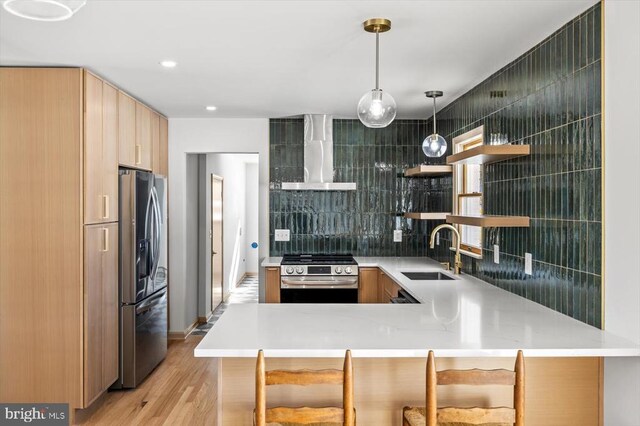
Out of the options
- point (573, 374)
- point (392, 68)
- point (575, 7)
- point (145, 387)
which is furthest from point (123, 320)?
point (575, 7)

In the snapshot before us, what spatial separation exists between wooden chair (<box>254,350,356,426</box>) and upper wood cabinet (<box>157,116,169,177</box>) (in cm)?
344

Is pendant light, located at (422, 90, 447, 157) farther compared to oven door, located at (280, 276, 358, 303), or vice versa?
oven door, located at (280, 276, 358, 303)

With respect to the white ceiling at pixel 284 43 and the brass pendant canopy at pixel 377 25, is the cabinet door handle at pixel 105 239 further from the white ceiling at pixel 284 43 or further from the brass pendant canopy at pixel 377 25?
the brass pendant canopy at pixel 377 25

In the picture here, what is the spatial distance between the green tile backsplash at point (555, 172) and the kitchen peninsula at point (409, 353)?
25 centimetres

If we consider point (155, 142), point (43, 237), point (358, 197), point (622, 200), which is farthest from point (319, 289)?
point (622, 200)

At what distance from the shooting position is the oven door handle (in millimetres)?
4512

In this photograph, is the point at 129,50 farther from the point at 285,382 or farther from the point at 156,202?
the point at 285,382

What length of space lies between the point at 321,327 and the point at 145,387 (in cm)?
233

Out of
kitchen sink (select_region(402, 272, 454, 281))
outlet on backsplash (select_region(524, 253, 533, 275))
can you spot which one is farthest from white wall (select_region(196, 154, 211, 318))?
outlet on backsplash (select_region(524, 253, 533, 275))

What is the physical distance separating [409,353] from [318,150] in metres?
3.38

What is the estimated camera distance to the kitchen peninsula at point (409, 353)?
1886 mm

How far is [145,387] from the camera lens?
386 centimetres

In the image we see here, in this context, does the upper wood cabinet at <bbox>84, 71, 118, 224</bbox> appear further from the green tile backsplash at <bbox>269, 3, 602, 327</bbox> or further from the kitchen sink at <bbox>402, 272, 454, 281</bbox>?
the kitchen sink at <bbox>402, 272, 454, 281</bbox>

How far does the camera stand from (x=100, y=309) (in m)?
3.40
